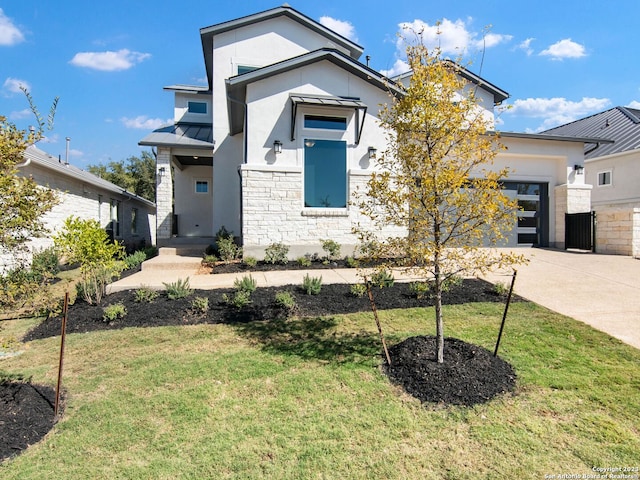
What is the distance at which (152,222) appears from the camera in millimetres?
24469

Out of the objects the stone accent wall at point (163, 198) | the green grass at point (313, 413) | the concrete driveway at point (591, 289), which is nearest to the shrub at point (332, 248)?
the concrete driveway at point (591, 289)

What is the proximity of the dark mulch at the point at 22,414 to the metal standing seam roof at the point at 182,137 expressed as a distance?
10839mm

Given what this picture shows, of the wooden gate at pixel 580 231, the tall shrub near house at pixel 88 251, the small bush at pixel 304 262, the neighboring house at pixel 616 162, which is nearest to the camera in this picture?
the tall shrub near house at pixel 88 251

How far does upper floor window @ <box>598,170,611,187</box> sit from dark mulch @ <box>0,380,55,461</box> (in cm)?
2305

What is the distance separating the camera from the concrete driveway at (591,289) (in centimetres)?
482

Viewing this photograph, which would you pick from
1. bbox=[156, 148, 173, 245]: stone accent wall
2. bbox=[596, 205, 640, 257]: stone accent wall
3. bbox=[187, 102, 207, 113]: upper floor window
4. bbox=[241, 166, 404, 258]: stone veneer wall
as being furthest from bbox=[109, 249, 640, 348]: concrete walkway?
bbox=[187, 102, 207, 113]: upper floor window

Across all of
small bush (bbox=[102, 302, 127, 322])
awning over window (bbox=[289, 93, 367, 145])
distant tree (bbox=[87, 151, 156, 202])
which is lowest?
small bush (bbox=[102, 302, 127, 322])

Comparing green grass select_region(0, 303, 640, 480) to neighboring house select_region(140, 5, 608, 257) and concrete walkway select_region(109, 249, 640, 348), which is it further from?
neighboring house select_region(140, 5, 608, 257)

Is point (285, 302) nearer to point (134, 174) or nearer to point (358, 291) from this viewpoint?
point (358, 291)

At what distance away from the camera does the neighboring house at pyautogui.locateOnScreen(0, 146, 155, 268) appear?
1005 centimetres

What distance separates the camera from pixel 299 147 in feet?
32.7

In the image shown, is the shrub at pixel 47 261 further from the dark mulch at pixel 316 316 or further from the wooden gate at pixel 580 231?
the wooden gate at pixel 580 231

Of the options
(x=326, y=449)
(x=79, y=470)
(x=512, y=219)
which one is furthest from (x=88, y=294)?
(x=512, y=219)

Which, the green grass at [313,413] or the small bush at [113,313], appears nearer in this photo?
the green grass at [313,413]
